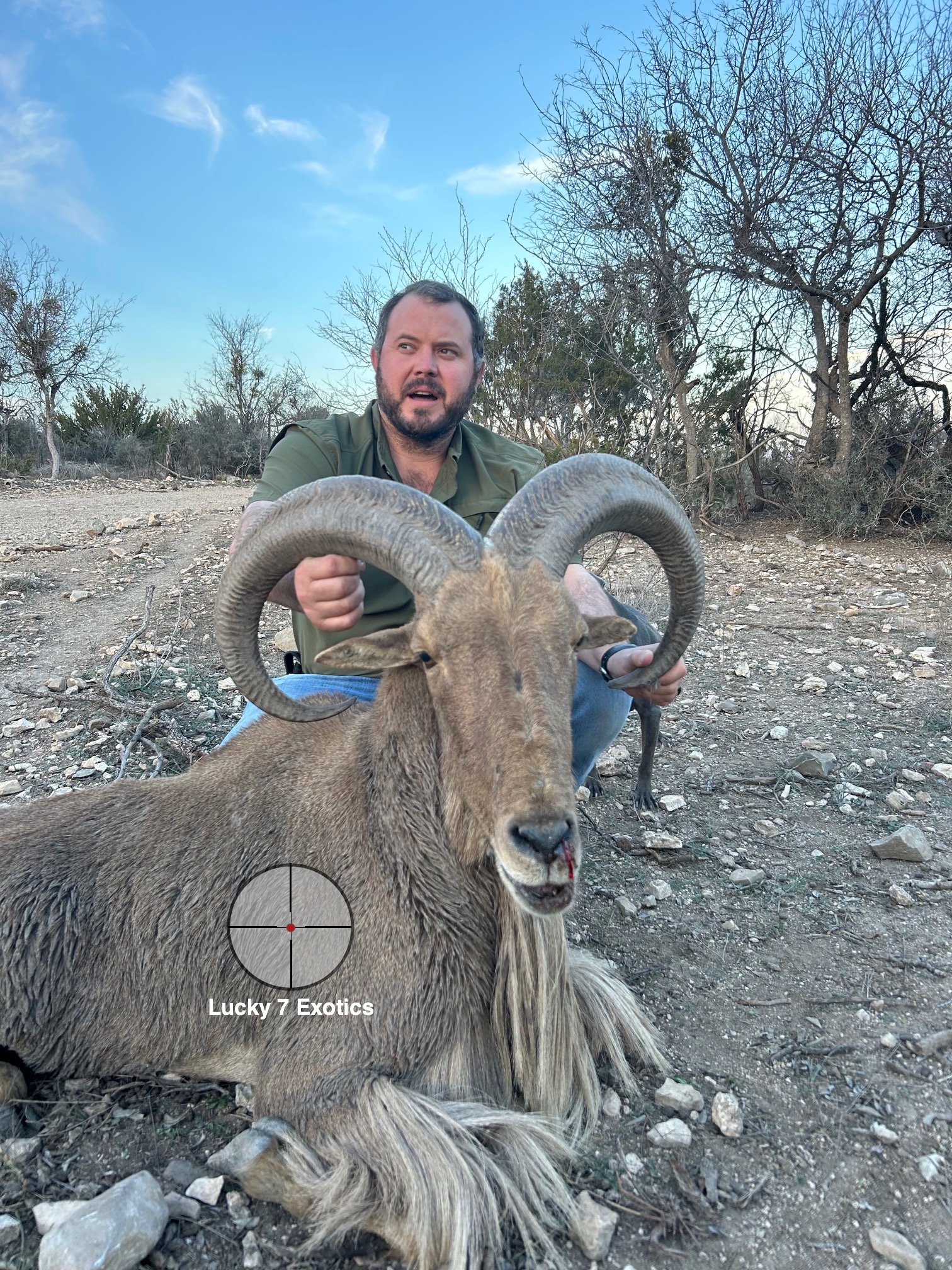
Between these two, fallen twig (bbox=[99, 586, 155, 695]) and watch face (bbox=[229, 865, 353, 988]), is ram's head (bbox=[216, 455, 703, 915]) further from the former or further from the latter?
fallen twig (bbox=[99, 586, 155, 695])

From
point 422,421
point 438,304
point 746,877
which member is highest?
point 438,304

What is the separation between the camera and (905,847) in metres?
4.23

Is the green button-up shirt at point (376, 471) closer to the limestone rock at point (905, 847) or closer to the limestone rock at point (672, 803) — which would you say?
the limestone rock at point (672, 803)

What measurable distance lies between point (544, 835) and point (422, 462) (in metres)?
2.89

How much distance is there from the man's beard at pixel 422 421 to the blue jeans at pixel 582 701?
4.53 ft

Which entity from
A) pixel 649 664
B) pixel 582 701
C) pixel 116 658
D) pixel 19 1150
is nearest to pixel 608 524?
pixel 649 664

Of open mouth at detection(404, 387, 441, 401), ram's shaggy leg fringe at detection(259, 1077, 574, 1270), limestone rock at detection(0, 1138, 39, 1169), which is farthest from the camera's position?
open mouth at detection(404, 387, 441, 401)

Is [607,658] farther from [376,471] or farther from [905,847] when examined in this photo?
[905,847]

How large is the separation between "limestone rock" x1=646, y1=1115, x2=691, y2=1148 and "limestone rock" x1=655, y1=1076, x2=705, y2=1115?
0.08m

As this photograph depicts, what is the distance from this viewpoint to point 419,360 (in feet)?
14.2

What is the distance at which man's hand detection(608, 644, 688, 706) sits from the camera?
3.52 m

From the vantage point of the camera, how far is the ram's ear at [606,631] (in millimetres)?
2922

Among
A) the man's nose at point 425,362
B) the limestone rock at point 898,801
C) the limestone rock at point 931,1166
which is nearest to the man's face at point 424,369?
the man's nose at point 425,362

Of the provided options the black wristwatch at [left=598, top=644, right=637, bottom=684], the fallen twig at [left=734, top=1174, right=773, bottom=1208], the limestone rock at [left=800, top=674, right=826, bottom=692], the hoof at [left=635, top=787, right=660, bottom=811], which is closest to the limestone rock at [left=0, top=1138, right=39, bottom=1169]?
the fallen twig at [left=734, top=1174, right=773, bottom=1208]
